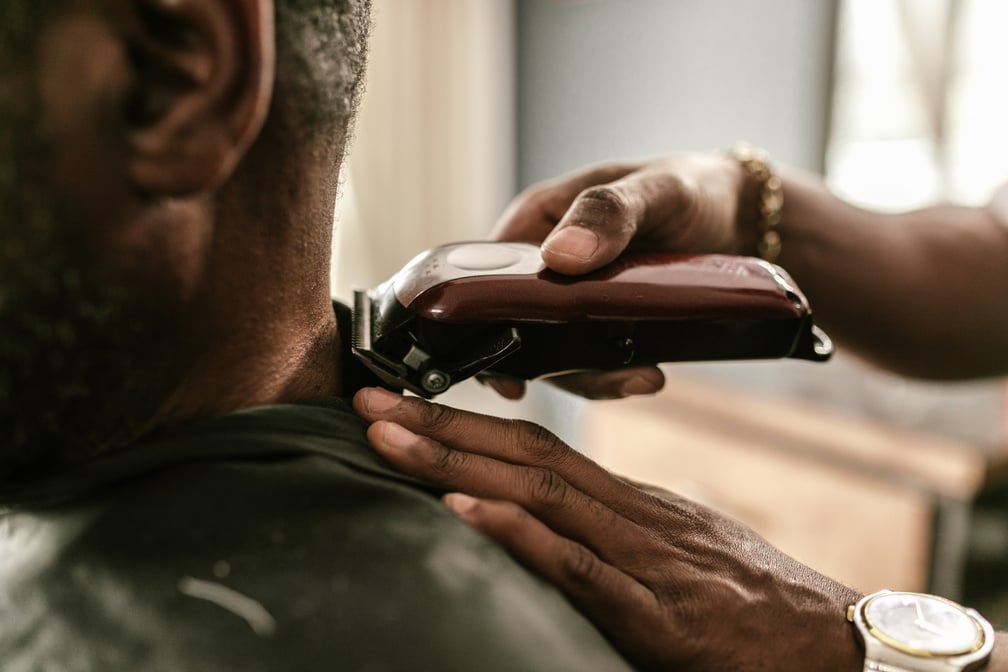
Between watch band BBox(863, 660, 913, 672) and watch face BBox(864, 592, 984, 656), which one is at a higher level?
watch face BBox(864, 592, 984, 656)

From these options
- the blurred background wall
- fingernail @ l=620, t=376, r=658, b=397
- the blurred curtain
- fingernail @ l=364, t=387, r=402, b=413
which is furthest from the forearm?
the blurred curtain

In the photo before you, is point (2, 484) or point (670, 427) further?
point (670, 427)

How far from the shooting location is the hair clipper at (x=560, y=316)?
693mm

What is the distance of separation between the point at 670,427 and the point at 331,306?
171 cm

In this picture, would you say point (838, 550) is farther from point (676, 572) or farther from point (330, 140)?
point (330, 140)

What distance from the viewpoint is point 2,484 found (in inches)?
24.2

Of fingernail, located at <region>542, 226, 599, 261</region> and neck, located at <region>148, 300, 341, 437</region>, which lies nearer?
neck, located at <region>148, 300, 341, 437</region>

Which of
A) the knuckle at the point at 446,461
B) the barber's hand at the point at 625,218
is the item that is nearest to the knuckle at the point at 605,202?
the barber's hand at the point at 625,218

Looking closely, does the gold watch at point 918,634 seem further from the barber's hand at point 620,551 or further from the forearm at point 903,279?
the forearm at point 903,279

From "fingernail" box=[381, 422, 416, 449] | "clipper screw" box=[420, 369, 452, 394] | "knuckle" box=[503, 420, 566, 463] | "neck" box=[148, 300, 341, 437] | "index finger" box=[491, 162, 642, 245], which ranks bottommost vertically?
"knuckle" box=[503, 420, 566, 463]

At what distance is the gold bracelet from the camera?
4.06ft

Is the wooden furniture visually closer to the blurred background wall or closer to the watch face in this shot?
the blurred background wall

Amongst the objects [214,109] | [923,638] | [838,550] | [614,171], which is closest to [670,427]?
[838,550]

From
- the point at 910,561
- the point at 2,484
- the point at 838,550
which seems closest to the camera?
the point at 2,484
